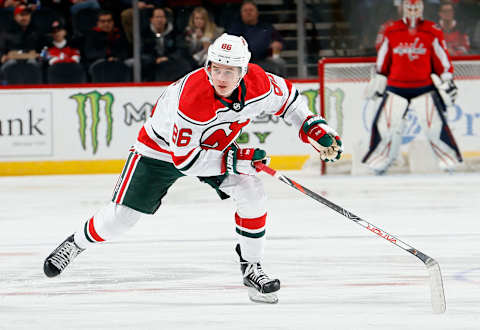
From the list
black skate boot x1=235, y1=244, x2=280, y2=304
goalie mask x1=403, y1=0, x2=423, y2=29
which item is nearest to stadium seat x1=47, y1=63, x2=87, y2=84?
goalie mask x1=403, y1=0, x2=423, y2=29

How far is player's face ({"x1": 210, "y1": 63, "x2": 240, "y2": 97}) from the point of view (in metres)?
2.69

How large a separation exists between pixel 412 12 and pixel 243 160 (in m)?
4.39

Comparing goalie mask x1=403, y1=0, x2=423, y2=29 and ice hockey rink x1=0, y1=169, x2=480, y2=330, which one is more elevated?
goalie mask x1=403, y1=0, x2=423, y2=29

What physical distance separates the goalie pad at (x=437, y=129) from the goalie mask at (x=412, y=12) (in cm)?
59

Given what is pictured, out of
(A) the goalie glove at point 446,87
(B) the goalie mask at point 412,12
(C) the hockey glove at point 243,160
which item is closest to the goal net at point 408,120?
(A) the goalie glove at point 446,87

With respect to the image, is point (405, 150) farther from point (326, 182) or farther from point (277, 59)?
point (277, 59)

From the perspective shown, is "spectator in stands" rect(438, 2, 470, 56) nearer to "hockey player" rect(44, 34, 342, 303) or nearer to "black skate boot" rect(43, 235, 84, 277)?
"hockey player" rect(44, 34, 342, 303)

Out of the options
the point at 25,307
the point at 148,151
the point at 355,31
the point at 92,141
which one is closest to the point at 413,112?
the point at 355,31

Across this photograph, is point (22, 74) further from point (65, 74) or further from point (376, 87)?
point (376, 87)

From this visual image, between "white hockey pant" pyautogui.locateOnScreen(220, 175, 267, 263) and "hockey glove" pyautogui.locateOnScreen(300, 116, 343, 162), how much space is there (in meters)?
0.23

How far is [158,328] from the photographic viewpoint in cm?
253

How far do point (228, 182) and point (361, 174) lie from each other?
439cm

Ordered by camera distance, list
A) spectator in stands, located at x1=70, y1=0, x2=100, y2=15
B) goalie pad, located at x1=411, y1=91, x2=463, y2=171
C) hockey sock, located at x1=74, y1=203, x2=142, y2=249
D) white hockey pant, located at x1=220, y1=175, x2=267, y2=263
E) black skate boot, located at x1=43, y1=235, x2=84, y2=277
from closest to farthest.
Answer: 1. white hockey pant, located at x1=220, y1=175, x2=267, y2=263
2. hockey sock, located at x1=74, y1=203, x2=142, y2=249
3. black skate boot, located at x1=43, y1=235, x2=84, y2=277
4. goalie pad, located at x1=411, y1=91, x2=463, y2=171
5. spectator in stands, located at x1=70, y1=0, x2=100, y2=15

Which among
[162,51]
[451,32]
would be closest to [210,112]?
[162,51]
